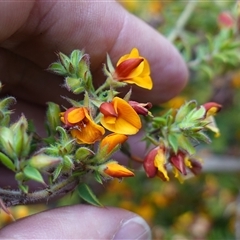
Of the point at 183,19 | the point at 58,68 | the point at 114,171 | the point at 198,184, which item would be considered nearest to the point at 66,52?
the point at 58,68

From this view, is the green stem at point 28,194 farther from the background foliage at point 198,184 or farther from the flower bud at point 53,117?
the background foliage at point 198,184

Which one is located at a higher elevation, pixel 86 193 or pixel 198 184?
pixel 86 193

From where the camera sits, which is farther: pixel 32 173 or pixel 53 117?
pixel 53 117

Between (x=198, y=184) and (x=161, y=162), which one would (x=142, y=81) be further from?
(x=198, y=184)

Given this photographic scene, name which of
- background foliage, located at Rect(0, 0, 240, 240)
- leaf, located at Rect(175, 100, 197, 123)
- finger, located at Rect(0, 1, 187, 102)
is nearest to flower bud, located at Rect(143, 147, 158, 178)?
leaf, located at Rect(175, 100, 197, 123)

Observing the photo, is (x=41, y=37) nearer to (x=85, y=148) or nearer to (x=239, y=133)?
(x=85, y=148)

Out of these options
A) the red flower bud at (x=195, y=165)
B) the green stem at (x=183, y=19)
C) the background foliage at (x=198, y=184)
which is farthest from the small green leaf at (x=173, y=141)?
the background foliage at (x=198, y=184)

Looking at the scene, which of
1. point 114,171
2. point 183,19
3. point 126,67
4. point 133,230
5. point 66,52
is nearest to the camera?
point 114,171
